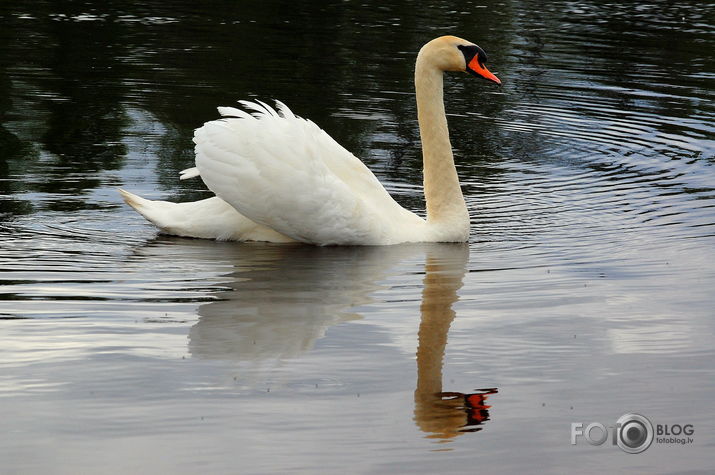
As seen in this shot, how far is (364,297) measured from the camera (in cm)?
793

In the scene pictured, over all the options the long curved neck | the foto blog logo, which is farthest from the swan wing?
the foto blog logo

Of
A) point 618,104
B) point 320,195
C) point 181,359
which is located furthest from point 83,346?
point 618,104

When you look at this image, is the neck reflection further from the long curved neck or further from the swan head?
the swan head

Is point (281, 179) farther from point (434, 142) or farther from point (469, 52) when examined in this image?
point (469, 52)

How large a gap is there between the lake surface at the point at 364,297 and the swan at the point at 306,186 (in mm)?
198

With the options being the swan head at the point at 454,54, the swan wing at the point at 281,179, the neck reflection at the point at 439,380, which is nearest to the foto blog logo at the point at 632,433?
the neck reflection at the point at 439,380

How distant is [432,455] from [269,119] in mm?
4289

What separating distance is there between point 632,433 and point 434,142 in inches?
184

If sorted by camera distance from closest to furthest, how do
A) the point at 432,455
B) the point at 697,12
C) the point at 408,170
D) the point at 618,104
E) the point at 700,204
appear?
the point at 432,455 < the point at 700,204 < the point at 408,170 < the point at 618,104 < the point at 697,12

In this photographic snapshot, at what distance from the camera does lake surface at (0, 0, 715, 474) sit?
558cm

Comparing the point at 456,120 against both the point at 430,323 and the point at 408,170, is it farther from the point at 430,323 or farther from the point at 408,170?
the point at 430,323

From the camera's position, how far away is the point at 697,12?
28.1m

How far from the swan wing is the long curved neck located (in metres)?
0.68

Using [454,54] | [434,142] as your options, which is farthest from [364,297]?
[454,54]
